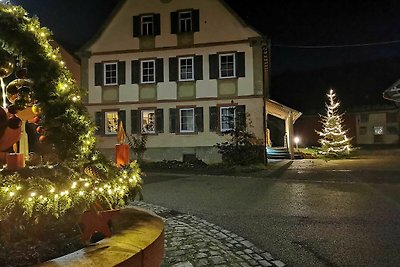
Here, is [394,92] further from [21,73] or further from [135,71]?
[21,73]

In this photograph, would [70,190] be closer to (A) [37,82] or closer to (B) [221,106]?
(A) [37,82]

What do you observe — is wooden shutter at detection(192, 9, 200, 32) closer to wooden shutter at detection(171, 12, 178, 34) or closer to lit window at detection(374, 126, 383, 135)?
wooden shutter at detection(171, 12, 178, 34)

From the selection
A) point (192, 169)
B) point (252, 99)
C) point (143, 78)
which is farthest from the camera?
point (143, 78)

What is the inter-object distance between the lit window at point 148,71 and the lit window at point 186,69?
1.70 metres

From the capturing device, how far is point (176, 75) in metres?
23.3

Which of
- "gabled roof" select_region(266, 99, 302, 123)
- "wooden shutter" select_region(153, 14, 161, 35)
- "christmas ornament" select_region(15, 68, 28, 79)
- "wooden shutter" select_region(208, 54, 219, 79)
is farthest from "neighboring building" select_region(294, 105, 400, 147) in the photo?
"christmas ornament" select_region(15, 68, 28, 79)

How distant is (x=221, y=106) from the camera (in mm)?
22672

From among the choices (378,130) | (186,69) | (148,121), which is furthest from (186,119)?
(378,130)

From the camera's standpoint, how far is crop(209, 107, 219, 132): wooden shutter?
22750 millimetres

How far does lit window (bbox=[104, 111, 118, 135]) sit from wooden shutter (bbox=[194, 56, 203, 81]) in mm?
5463

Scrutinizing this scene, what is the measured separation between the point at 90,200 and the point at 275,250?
116 inches

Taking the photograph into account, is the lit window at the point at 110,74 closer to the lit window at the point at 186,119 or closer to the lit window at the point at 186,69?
the lit window at the point at 186,69

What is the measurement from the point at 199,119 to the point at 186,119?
0.90 m

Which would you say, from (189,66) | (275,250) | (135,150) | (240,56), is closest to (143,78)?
(189,66)
